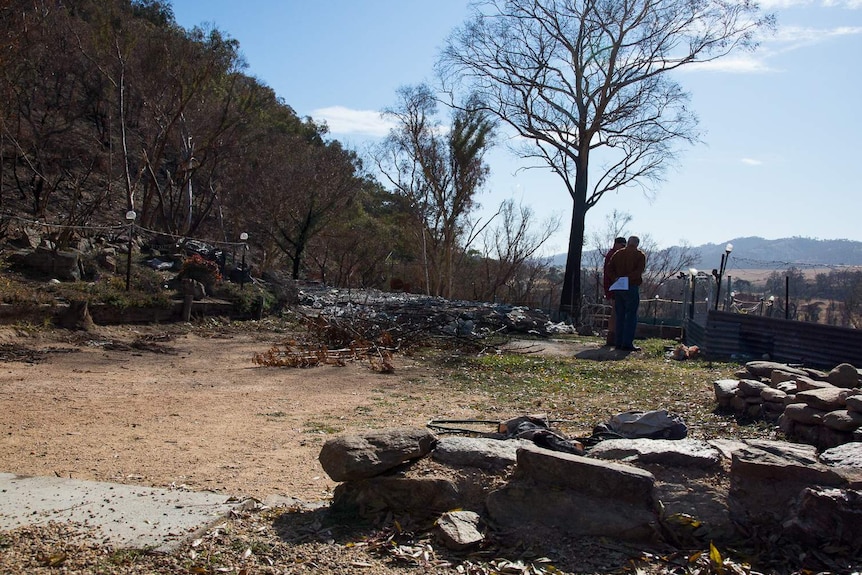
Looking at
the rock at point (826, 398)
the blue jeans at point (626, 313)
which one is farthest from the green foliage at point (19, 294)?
the rock at point (826, 398)

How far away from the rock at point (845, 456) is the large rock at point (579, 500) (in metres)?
1.24

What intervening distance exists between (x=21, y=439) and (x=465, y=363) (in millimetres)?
7524

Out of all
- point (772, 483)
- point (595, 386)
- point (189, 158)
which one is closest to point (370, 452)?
point (772, 483)

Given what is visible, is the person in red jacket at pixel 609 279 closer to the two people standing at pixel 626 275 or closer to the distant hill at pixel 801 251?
the two people standing at pixel 626 275

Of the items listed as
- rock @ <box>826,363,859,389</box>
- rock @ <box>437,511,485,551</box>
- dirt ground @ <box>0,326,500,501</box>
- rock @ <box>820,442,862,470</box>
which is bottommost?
dirt ground @ <box>0,326,500,501</box>

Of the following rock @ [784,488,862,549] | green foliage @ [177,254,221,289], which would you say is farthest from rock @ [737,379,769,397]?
green foliage @ [177,254,221,289]

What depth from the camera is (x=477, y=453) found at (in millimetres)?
4391

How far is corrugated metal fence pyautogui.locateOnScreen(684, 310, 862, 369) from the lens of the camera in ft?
35.9

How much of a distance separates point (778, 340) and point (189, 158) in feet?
70.9

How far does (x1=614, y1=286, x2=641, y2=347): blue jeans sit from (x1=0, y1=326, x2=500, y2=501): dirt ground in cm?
362

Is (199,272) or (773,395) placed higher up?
(199,272)

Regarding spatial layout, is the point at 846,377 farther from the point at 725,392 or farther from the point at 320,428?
the point at 320,428

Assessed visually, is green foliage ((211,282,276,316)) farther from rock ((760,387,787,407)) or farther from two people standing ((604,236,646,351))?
rock ((760,387,787,407))

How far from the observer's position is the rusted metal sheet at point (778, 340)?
1094 cm
